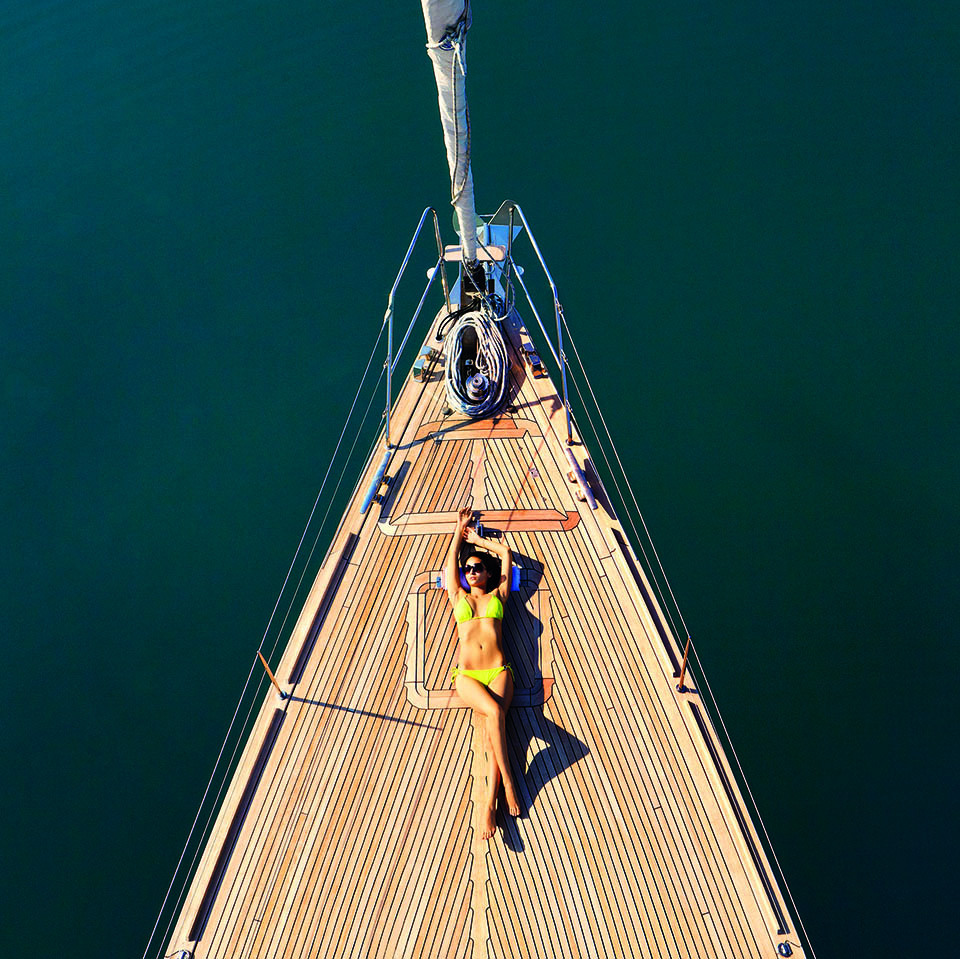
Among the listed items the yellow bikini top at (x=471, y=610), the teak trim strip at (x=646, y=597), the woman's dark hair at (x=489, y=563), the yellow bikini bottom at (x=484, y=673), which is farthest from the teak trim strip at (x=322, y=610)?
the teak trim strip at (x=646, y=597)

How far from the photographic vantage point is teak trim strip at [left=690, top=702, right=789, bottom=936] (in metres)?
6.20

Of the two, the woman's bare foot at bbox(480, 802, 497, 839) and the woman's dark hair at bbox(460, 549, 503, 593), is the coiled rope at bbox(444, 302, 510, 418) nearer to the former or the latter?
the woman's dark hair at bbox(460, 549, 503, 593)

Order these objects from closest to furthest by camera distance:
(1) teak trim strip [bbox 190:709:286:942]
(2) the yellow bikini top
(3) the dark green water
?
1. (1) teak trim strip [bbox 190:709:286:942]
2. (2) the yellow bikini top
3. (3) the dark green water

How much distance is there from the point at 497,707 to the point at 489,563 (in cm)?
143

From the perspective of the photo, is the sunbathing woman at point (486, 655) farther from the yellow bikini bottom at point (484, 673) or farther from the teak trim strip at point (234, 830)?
the teak trim strip at point (234, 830)

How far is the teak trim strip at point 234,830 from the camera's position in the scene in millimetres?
6340

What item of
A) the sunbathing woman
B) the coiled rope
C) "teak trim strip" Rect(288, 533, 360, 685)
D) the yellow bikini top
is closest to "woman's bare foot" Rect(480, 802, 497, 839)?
the sunbathing woman

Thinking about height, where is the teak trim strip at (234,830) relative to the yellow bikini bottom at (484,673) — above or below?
below

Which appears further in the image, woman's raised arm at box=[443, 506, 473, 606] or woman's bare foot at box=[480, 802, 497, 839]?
woman's raised arm at box=[443, 506, 473, 606]

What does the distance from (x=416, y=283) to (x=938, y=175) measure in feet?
28.0

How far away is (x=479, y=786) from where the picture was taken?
6.65 meters

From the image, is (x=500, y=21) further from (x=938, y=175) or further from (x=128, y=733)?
(x=128, y=733)

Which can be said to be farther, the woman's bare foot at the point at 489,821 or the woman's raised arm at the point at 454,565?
the woman's raised arm at the point at 454,565

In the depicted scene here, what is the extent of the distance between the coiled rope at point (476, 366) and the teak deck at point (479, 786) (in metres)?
0.99
